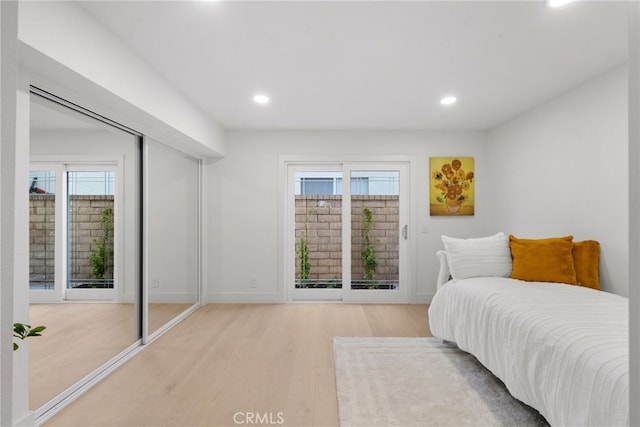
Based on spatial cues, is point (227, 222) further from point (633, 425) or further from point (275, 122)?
point (633, 425)

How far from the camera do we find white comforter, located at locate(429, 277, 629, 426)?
1362 mm

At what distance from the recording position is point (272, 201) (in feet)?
14.6

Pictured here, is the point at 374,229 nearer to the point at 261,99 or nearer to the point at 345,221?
the point at 345,221

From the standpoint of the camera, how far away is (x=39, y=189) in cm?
198

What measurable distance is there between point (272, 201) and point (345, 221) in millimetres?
1040

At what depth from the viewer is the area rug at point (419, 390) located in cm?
190

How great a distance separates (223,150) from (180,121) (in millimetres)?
1313

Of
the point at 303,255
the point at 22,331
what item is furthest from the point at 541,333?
the point at 303,255

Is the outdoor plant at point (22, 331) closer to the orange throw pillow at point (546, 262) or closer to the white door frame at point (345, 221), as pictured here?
the orange throw pillow at point (546, 262)

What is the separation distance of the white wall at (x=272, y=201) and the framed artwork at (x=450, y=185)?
84 millimetres

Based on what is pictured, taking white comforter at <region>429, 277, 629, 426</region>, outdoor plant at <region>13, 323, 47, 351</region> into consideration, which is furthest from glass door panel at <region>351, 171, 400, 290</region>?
outdoor plant at <region>13, 323, 47, 351</region>

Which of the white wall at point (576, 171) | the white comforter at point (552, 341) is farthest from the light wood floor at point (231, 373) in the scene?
the white wall at point (576, 171)

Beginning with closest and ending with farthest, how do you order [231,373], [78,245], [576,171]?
[78,245]
[231,373]
[576,171]

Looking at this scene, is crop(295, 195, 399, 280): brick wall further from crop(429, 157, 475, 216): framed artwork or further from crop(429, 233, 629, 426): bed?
crop(429, 233, 629, 426): bed
